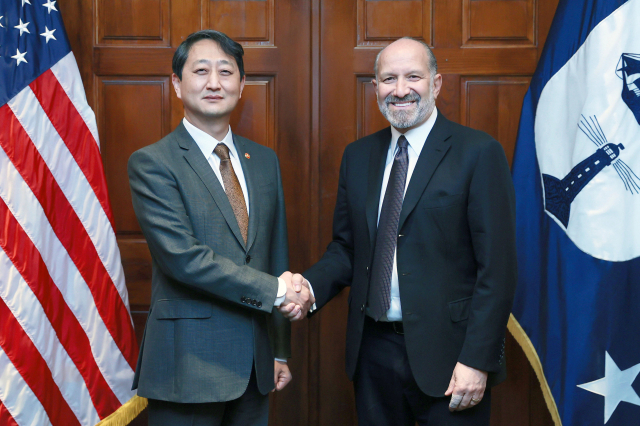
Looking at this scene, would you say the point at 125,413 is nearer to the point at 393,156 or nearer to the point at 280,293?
the point at 280,293

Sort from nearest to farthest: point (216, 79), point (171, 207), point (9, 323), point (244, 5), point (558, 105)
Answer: point (171, 207) → point (216, 79) → point (9, 323) → point (558, 105) → point (244, 5)

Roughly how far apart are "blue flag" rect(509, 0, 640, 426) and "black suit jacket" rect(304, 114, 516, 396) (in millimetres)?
489

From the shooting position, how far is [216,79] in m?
1.74

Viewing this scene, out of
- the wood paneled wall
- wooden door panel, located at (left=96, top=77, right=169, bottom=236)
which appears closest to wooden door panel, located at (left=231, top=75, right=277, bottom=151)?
the wood paneled wall

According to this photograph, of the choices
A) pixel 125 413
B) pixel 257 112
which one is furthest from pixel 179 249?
pixel 257 112

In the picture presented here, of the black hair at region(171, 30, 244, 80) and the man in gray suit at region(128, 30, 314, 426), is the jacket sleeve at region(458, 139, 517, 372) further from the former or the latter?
the black hair at region(171, 30, 244, 80)

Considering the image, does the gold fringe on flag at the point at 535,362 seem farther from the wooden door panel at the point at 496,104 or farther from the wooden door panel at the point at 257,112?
the wooden door panel at the point at 257,112

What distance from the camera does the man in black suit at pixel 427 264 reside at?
158 centimetres

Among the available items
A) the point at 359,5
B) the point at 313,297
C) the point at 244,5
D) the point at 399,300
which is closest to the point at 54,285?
the point at 313,297

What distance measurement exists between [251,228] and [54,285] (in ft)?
2.74

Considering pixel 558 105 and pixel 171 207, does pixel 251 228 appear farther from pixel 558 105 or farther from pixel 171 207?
pixel 558 105

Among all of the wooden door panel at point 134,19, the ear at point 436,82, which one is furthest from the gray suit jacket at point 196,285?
the wooden door panel at point 134,19

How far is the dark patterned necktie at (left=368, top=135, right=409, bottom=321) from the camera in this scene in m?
1.67

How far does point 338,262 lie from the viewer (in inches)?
75.9
